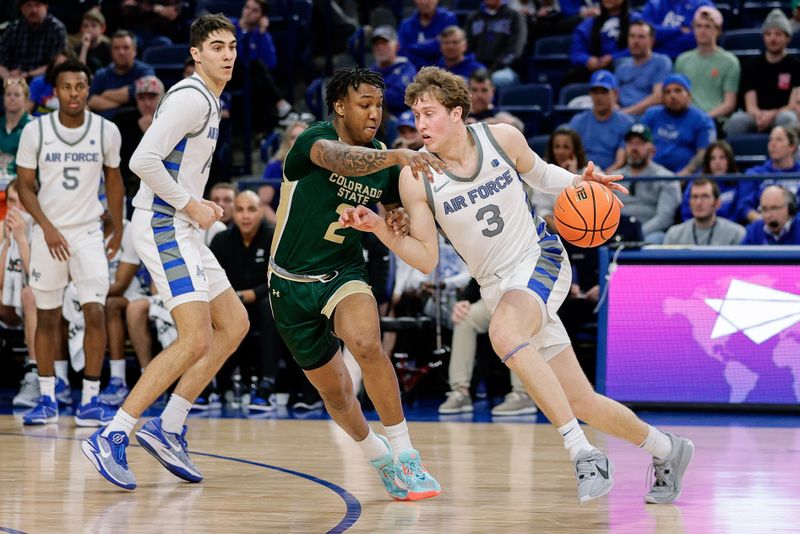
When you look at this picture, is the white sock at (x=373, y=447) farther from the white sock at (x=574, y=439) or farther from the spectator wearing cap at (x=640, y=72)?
the spectator wearing cap at (x=640, y=72)

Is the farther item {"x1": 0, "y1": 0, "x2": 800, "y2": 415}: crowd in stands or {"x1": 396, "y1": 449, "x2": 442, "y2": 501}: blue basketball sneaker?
{"x1": 0, "y1": 0, "x2": 800, "y2": 415}: crowd in stands

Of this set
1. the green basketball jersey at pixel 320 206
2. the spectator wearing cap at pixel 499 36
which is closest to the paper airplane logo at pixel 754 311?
the green basketball jersey at pixel 320 206

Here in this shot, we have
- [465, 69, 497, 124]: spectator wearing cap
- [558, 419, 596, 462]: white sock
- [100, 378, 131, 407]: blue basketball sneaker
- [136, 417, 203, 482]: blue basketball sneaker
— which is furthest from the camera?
[465, 69, 497, 124]: spectator wearing cap

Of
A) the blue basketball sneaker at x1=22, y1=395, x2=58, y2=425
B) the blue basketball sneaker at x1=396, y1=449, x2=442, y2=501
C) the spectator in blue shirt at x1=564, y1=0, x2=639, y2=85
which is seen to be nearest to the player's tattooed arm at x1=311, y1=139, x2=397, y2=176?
the blue basketball sneaker at x1=396, y1=449, x2=442, y2=501

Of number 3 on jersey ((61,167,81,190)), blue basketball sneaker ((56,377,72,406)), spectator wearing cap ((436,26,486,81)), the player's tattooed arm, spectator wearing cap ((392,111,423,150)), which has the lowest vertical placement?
blue basketball sneaker ((56,377,72,406))

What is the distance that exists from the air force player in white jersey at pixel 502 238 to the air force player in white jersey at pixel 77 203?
3.55 metres

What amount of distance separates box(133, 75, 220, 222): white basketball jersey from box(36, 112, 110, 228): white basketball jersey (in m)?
2.25

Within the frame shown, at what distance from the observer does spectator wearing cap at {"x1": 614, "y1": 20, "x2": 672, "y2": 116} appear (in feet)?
38.9

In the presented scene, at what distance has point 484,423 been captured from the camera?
28.4ft

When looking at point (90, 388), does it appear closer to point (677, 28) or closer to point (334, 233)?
point (334, 233)

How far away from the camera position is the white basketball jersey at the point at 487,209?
5.38 metres

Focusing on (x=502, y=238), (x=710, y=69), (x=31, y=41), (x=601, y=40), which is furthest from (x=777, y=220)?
(x=31, y=41)

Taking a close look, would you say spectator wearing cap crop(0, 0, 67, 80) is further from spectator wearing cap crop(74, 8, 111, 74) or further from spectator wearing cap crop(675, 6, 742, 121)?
spectator wearing cap crop(675, 6, 742, 121)

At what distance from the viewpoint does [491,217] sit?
17.7 ft
